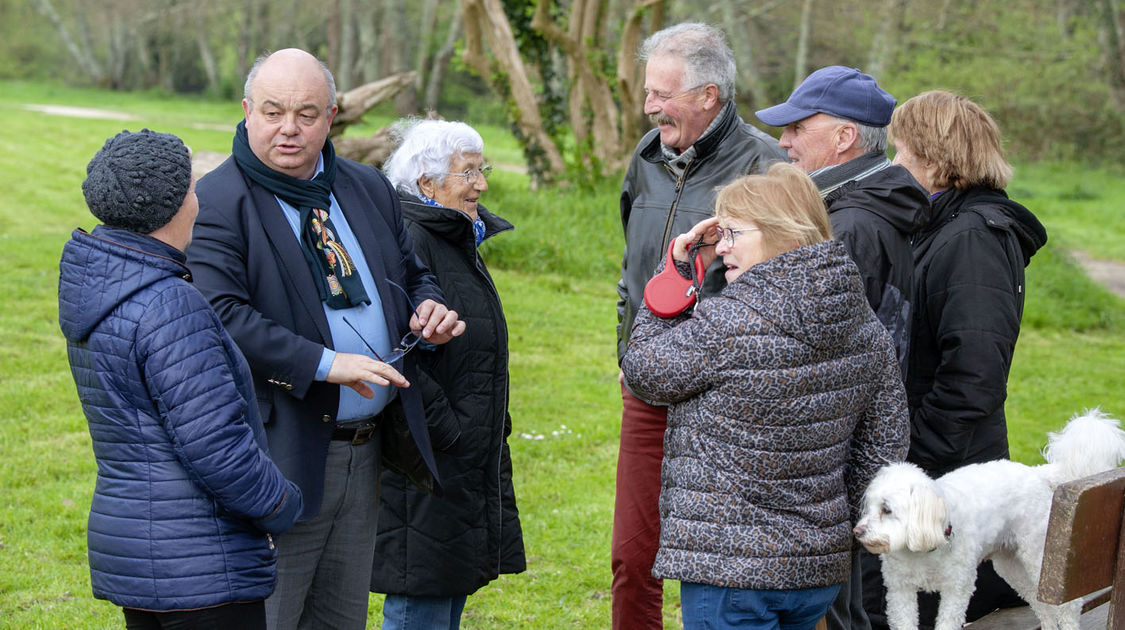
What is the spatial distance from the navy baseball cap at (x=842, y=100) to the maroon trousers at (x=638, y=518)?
3.57 feet

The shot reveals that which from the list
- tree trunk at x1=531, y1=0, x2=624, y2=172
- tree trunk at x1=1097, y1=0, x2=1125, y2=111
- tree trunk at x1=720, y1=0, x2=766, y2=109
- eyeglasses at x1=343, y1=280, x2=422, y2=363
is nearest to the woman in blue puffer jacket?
eyeglasses at x1=343, y1=280, x2=422, y2=363

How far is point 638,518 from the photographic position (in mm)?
3668

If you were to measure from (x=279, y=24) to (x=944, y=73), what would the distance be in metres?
27.4

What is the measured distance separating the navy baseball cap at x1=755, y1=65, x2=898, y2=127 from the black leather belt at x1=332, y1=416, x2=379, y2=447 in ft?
5.03

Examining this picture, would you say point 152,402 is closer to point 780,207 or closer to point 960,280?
point 780,207

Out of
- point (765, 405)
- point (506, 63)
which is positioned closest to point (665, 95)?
point (765, 405)

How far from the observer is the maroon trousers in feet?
11.9

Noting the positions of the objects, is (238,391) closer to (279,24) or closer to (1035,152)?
(1035,152)

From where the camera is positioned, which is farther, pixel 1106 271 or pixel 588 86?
pixel 1106 271

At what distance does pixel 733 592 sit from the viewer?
249cm

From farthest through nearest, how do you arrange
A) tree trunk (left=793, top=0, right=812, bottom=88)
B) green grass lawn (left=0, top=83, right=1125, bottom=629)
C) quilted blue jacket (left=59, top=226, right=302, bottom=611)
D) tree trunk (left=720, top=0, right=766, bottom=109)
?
1. tree trunk (left=793, top=0, right=812, bottom=88)
2. tree trunk (left=720, top=0, right=766, bottom=109)
3. green grass lawn (left=0, top=83, right=1125, bottom=629)
4. quilted blue jacket (left=59, top=226, right=302, bottom=611)

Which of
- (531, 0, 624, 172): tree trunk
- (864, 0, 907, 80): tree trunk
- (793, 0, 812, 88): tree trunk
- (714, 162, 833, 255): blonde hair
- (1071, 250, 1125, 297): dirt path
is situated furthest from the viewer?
(793, 0, 812, 88): tree trunk

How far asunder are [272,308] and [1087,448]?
7.82 feet

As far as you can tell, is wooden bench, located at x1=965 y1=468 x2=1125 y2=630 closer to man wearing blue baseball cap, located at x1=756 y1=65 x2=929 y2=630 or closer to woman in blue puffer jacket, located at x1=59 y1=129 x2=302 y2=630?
man wearing blue baseball cap, located at x1=756 y1=65 x2=929 y2=630
